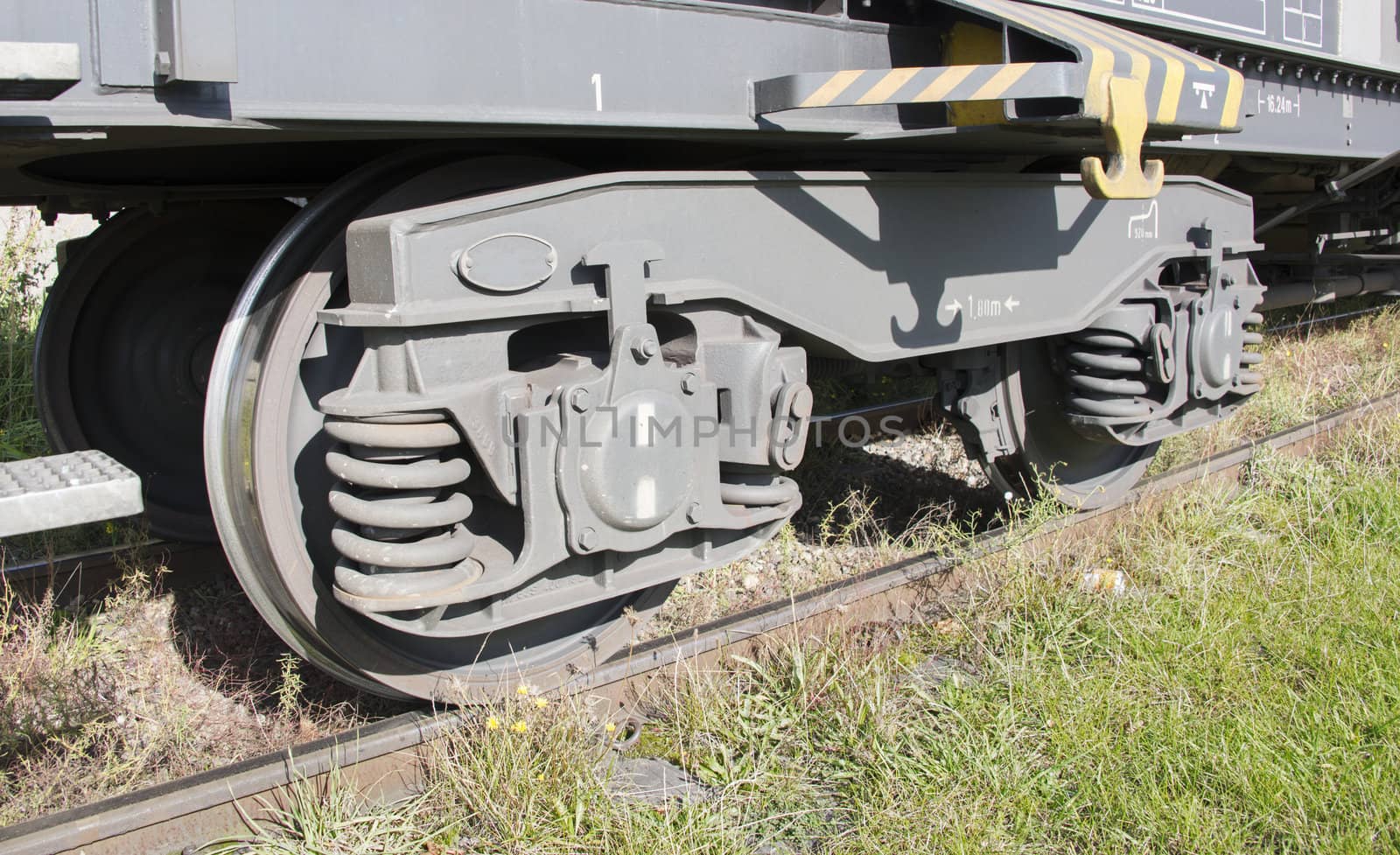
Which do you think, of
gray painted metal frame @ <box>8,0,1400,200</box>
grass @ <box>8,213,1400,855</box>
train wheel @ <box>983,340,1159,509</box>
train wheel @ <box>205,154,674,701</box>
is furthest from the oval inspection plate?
train wheel @ <box>983,340,1159,509</box>

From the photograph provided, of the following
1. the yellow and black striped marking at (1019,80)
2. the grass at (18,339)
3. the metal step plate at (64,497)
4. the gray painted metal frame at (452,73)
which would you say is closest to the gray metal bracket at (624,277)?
the gray painted metal frame at (452,73)

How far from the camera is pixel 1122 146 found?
3.19 metres

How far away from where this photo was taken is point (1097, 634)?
356 cm

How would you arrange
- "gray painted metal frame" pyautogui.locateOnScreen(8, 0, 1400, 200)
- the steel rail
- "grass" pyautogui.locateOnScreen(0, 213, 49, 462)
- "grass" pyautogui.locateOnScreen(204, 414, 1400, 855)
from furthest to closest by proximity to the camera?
1. "grass" pyautogui.locateOnScreen(0, 213, 49, 462)
2. the steel rail
3. "grass" pyautogui.locateOnScreen(204, 414, 1400, 855)
4. "gray painted metal frame" pyautogui.locateOnScreen(8, 0, 1400, 200)

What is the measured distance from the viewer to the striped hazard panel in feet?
9.66

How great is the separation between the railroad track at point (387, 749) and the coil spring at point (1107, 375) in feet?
1.82

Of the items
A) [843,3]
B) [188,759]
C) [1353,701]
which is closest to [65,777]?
[188,759]

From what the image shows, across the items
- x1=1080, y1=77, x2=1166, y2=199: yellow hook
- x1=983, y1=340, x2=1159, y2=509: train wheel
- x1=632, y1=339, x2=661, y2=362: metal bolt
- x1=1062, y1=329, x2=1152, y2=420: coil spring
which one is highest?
x1=1080, y1=77, x2=1166, y2=199: yellow hook

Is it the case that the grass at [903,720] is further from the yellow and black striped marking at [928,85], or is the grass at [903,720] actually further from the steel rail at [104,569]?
the yellow and black striped marking at [928,85]

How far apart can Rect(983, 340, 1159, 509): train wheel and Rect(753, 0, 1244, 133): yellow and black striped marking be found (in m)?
1.29

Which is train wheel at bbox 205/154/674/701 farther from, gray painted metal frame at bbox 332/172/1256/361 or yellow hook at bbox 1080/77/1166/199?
yellow hook at bbox 1080/77/1166/199

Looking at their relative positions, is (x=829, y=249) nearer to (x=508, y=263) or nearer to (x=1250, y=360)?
(x=508, y=263)

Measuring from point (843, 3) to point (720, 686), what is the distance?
78.6 inches

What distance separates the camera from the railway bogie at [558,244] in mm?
2389
